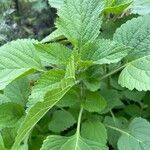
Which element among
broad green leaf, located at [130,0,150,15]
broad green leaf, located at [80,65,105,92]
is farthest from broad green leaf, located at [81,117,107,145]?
broad green leaf, located at [130,0,150,15]

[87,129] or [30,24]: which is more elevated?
[87,129]

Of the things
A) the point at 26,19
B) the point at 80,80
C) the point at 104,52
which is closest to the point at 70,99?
the point at 80,80

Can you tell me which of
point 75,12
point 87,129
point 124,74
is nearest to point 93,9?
point 75,12

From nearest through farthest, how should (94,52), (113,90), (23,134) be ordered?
(23,134) < (94,52) < (113,90)

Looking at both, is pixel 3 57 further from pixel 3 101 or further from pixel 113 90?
pixel 113 90

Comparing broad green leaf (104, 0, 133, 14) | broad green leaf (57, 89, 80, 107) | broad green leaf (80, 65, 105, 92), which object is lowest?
broad green leaf (57, 89, 80, 107)

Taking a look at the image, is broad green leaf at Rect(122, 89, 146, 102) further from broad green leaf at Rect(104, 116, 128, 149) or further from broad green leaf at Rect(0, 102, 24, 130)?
broad green leaf at Rect(0, 102, 24, 130)
